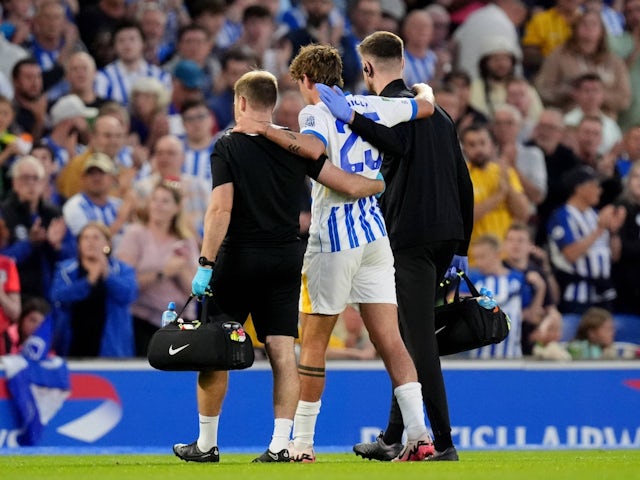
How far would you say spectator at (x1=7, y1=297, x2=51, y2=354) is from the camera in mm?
11695

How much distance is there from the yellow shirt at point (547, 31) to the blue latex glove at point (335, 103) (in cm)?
920

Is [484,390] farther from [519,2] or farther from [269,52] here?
[519,2]

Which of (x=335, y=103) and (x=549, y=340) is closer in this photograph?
(x=335, y=103)

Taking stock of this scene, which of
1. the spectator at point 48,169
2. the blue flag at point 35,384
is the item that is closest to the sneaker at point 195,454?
the blue flag at point 35,384

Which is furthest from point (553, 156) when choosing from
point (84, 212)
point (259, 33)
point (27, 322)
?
point (27, 322)

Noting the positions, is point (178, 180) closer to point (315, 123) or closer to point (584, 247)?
point (584, 247)

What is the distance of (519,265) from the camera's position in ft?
43.9

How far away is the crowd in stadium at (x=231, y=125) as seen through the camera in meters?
12.2

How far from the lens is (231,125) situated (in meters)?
14.2

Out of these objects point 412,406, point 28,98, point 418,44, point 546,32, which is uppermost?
point 546,32

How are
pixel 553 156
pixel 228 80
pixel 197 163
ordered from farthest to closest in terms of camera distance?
pixel 553 156
pixel 228 80
pixel 197 163

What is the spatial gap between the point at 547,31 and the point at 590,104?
1341mm

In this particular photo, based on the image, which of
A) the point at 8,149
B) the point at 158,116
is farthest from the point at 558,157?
the point at 8,149

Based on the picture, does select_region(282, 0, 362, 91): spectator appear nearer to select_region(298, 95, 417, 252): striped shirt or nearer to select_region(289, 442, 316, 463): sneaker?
select_region(298, 95, 417, 252): striped shirt
